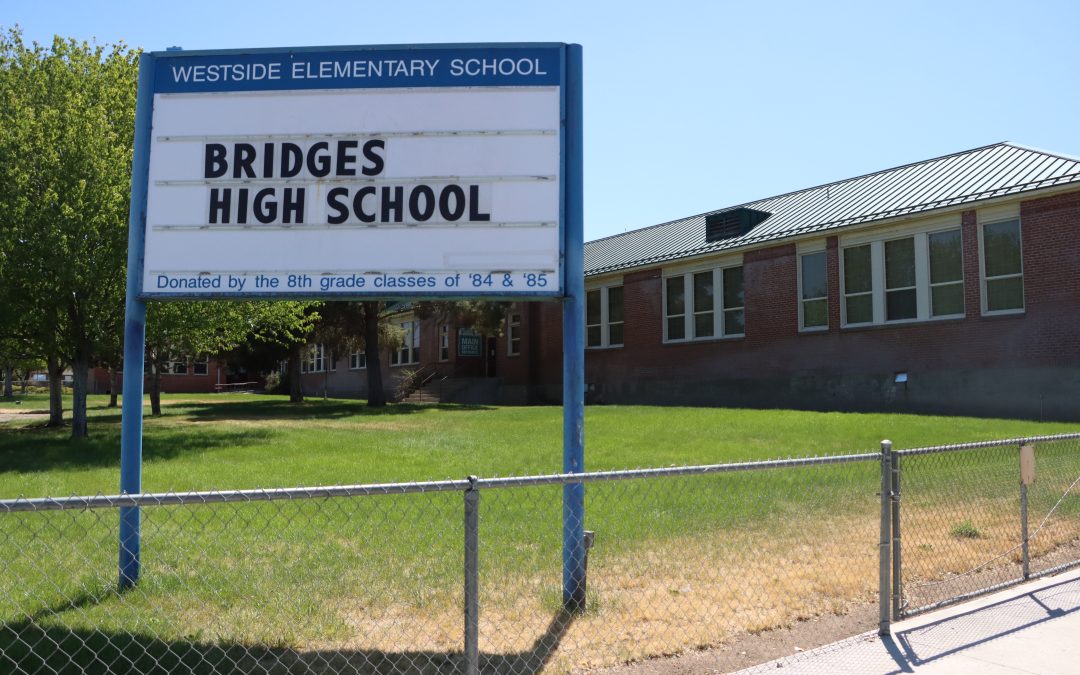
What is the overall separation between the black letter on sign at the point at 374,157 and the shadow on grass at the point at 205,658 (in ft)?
11.2

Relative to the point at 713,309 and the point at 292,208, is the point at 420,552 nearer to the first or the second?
the point at 292,208

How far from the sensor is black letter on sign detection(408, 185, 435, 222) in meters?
6.31

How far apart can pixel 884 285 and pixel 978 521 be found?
16.6 meters

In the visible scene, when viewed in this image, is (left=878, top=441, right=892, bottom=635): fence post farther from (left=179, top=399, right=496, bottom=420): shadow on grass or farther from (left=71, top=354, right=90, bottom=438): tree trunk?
(left=179, top=399, right=496, bottom=420): shadow on grass

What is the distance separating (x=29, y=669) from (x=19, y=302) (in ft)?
51.3

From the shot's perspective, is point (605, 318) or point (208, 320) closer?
point (208, 320)

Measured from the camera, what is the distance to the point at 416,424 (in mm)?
22781

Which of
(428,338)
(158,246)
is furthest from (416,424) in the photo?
(428,338)

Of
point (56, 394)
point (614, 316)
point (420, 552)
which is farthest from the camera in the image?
point (614, 316)

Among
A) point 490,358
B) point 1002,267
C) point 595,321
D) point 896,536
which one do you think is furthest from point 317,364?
point 896,536

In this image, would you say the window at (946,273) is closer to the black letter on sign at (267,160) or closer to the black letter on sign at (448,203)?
the black letter on sign at (448,203)

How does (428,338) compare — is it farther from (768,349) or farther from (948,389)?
(948,389)

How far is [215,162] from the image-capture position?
21.4ft

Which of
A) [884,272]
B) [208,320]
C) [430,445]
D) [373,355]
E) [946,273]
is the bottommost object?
[430,445]
